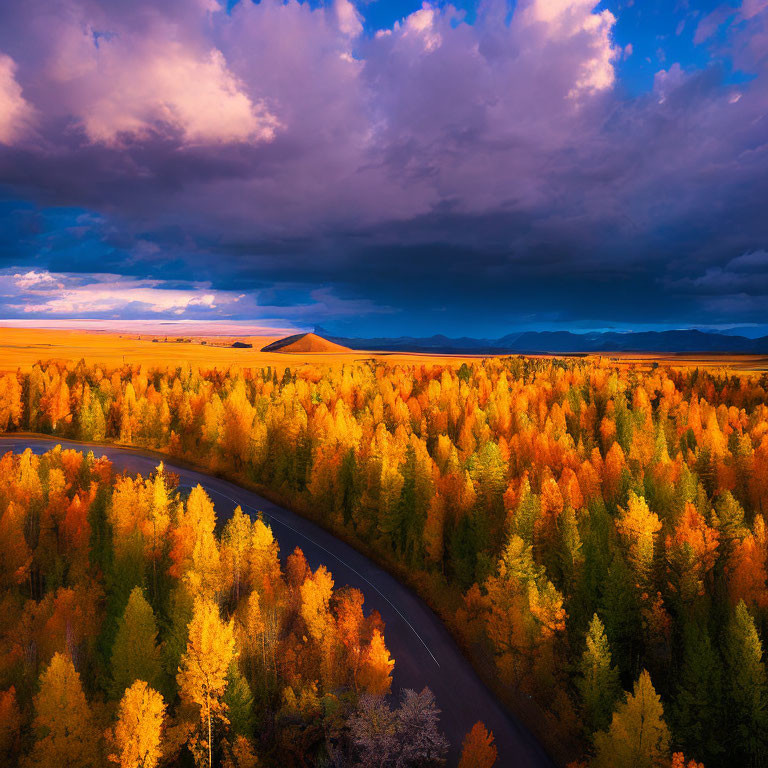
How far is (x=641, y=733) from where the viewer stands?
3222 centimetres

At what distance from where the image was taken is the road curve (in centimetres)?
4006

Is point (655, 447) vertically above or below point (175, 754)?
above

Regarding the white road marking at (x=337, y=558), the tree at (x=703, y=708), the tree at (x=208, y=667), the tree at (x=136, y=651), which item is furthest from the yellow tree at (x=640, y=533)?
the tree at (x=136, y=651)

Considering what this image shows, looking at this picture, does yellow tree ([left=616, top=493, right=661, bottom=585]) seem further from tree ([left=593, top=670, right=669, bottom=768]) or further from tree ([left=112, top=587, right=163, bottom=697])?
tree ([left=112, top=587, right=163, bottom=697])

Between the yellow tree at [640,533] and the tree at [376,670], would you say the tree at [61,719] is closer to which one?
the tree at [376,670]

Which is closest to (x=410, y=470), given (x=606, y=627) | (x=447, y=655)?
(x=447, y=655)

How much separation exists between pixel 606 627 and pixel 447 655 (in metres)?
14.9

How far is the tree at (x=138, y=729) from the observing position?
31.6m

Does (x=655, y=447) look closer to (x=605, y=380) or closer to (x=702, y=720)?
(x=702, y=720)

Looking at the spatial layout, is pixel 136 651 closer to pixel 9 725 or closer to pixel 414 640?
pixel 9 725

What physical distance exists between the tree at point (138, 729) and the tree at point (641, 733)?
2945cm

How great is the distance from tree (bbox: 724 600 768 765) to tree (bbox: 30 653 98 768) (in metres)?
45.6

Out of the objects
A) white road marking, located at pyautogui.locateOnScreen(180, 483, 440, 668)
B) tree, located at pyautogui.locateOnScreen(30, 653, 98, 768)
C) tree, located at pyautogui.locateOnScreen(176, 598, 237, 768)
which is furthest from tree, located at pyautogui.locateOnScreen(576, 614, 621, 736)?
tree, located at pyautogui.locateOnScreen(30, 653, 98, 768)

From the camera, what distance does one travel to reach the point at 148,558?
184 feet
